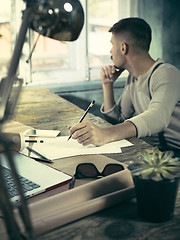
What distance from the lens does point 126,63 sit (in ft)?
6.91

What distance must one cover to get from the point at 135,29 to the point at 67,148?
3.32ft

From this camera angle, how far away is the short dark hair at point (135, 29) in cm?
201

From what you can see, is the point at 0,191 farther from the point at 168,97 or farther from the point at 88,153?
the point at 168,97

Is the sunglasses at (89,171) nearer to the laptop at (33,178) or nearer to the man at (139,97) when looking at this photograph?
the laptop at (33,178)

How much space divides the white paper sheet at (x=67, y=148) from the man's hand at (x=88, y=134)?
0.02 metres

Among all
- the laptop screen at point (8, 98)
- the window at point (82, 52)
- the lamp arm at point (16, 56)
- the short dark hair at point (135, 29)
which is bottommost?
the window at point (82, 52)

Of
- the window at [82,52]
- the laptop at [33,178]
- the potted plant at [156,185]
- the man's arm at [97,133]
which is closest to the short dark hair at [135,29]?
the man's arm at [97,133]

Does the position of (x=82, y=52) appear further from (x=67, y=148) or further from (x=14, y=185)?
(x=14, y=185)

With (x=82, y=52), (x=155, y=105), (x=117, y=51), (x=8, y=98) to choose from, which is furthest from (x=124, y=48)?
(x=8, y=98)

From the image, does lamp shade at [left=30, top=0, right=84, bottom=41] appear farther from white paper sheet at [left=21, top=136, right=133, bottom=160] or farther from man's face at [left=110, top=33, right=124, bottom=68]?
man's face at [left=110, top=33, right=124, bottom=68]

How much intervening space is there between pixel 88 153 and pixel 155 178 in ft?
1.86

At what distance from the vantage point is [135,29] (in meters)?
2.02

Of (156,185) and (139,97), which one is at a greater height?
(156,185)

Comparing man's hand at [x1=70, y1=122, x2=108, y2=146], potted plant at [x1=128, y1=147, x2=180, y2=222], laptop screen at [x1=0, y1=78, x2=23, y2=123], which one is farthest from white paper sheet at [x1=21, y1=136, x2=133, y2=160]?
laptop screen at [x1=0, y1=78, x2=23, y2=123]
